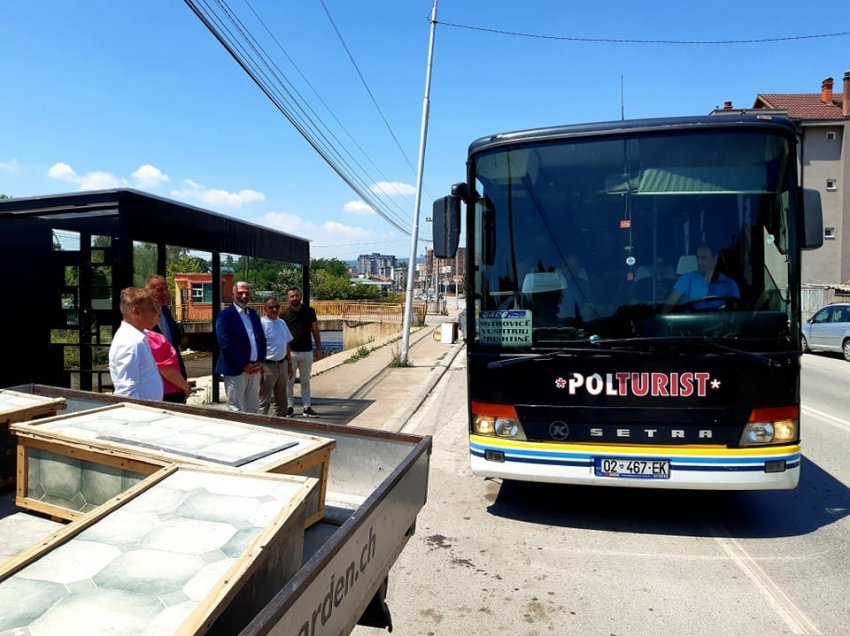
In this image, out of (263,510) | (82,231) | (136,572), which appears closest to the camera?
(136,572)

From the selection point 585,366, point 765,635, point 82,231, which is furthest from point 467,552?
point 82,231

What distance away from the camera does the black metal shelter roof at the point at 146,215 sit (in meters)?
7.67

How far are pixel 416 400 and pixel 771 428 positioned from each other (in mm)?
7493

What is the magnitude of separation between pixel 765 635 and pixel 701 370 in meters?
1.81

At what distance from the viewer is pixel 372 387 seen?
44.0 ft

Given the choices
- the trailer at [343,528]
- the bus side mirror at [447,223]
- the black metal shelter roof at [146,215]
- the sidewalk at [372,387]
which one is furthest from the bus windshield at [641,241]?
the black metal shelter roof at [146,215]

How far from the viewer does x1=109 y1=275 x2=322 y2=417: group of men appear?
4.38 metres

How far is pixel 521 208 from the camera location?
205 inches

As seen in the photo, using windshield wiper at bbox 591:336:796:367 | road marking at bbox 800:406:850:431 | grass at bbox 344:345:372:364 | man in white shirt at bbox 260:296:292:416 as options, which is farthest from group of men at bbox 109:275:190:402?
grass at bbox 344:345:372:364

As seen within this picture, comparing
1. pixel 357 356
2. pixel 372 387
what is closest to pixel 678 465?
pixel 372 387

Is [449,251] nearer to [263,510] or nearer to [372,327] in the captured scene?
[263,510]

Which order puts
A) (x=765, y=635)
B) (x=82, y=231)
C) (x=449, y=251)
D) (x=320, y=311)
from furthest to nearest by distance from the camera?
1. (x=320, y=311)
2. (x=82, y=231)
3. (x=449, y=251)
4. (x=765, y=635)

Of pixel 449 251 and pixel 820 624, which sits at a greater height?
pixel 449 251

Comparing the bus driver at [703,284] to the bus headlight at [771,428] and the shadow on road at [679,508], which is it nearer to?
the bus headlight at [771,428]
